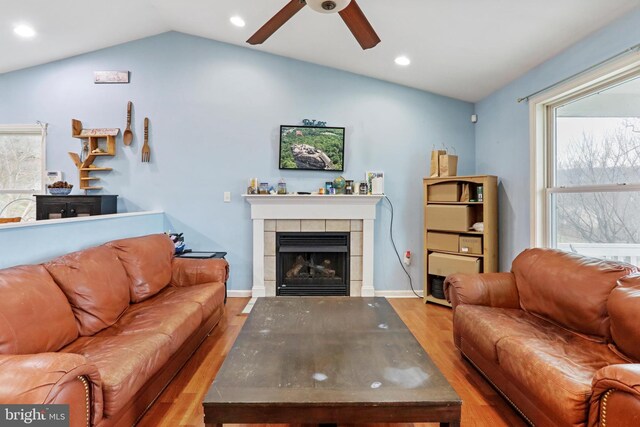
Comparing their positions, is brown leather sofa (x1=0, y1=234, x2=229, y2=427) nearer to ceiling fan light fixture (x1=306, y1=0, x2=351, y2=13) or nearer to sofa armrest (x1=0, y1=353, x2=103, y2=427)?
sofa armrest (x1=0, y1=353, x2=103, y2=427)

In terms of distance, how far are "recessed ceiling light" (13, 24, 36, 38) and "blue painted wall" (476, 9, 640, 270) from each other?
496 cm

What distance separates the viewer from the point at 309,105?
151 inches

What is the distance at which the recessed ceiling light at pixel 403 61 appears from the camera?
319cm

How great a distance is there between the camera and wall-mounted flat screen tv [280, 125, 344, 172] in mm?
3783

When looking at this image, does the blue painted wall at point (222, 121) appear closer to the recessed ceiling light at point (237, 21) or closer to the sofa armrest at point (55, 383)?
the recessed ceiling light at point (237, 21)

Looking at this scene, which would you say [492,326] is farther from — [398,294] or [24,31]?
[24,31]

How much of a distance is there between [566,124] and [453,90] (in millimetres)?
1324

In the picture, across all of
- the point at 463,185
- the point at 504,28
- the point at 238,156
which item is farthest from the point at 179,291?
the point at 504,28

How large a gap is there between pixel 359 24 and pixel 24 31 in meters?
3.58

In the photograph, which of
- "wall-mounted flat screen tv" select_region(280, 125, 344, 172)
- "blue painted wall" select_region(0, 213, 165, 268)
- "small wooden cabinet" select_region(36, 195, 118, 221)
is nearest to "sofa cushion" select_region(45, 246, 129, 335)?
"blue painted wall" select_region(0, 213, 165, 268)

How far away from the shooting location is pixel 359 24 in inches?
72.2

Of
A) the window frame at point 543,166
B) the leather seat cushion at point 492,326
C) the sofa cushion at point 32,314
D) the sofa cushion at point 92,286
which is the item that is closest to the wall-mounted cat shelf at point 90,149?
the sofa cushion at point 92,286

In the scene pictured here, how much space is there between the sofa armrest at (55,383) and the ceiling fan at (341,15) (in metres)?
1.93

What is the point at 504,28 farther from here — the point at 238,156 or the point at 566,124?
the point at 238,156
